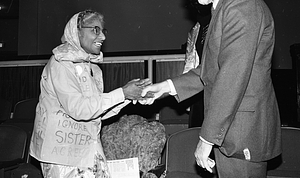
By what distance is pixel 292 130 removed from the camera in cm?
257

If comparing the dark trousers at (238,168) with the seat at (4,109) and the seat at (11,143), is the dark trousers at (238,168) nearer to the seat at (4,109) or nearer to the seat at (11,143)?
the seat at (11,143)

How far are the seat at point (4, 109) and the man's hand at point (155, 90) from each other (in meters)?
2.50

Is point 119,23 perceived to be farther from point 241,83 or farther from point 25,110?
point 241,83

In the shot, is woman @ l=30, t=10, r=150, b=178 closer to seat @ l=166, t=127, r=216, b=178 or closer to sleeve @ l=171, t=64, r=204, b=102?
sleeve @ l=171, t=64, r=204, b=102

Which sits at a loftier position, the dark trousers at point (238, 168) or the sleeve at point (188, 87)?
the sleeve at point (188, 87)

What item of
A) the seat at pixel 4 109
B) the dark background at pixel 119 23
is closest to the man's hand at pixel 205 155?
the seat at pixel 4 109

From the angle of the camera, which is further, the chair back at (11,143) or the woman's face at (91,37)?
the chair back at (11,143)

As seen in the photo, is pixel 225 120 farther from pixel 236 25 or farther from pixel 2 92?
pixel 2 92

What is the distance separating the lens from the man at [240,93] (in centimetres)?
144

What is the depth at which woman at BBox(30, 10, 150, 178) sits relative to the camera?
6.76 feet

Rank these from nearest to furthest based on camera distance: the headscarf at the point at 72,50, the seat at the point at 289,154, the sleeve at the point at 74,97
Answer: the sleeve at the point at 74,97
the headscarf at the point at 72,50
the seat at the point at 289,154

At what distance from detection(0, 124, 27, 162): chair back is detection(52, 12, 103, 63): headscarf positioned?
133 centimetres

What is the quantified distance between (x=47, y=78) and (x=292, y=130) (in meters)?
1.73

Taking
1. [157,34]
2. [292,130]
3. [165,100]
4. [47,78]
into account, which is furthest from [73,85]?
[157,34]
